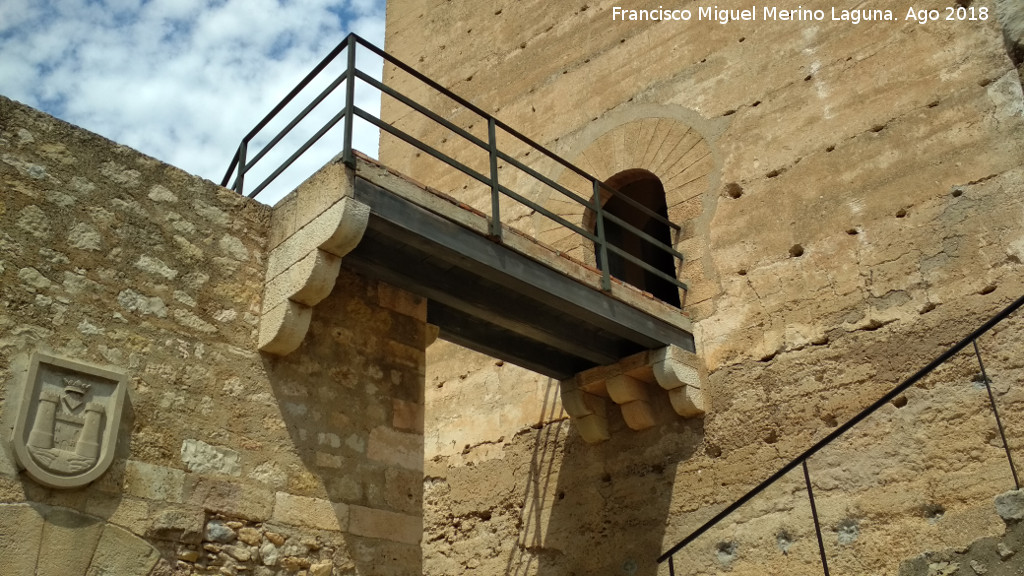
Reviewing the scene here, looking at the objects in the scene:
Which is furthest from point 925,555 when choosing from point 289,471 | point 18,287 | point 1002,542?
point 18,287

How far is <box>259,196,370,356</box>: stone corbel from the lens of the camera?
17.0 feet

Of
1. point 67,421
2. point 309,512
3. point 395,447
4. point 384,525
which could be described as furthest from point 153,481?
point 395,447

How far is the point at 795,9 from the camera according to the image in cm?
777

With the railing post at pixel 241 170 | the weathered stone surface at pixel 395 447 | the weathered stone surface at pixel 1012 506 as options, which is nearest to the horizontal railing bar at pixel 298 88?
the railing post at pixel 241 170

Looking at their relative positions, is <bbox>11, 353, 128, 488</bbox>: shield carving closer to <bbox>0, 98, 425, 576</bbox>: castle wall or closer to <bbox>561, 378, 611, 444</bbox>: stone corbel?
<bbox>0, 98, 425, 576</bbox>: castle wall

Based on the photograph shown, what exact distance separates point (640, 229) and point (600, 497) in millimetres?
2629

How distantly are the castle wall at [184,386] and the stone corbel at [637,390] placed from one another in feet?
5.71

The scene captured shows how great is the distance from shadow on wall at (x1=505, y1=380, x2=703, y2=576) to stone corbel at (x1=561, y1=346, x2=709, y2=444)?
0.36 feet

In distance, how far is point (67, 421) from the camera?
447 centimetres

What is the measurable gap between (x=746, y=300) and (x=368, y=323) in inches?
113

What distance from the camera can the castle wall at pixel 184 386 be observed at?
4512 mm

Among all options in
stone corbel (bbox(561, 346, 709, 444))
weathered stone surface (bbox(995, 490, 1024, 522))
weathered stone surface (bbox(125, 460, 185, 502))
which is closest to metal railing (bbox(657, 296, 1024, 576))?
weathered stone surface (bbox(995, 490, 1024, 522))

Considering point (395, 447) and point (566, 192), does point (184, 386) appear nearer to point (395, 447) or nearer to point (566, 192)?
point (395, 447)

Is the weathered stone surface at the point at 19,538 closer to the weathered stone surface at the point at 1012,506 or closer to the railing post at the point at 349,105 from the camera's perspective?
the railing post at the point at 349,105
